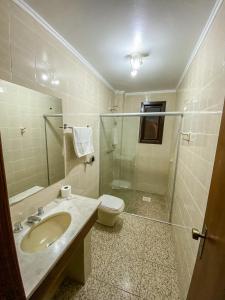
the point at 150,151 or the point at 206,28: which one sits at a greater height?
the point at 206,28

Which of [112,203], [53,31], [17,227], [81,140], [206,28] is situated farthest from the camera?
[112,203]

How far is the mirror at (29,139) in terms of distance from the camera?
937mm

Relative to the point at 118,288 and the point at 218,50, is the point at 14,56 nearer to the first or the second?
the point at 218,50

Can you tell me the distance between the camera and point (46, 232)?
1127 mm

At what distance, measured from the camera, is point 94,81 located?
81.1 inches

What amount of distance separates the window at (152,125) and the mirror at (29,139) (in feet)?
6.95

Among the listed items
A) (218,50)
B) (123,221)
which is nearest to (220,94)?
(218,50)

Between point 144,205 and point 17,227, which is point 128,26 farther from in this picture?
point 144,205

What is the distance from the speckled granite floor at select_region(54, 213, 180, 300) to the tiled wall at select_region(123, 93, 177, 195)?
43.3 inches

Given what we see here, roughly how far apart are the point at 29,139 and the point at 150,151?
2.53 meters

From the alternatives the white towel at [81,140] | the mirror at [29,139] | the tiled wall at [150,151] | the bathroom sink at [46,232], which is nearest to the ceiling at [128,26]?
the mirror at [29,139]

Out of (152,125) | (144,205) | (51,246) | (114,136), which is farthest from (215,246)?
(152,125)

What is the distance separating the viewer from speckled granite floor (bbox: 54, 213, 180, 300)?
1227 mm

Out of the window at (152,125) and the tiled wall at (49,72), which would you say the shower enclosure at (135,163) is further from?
the tiled wall at (49,72)
